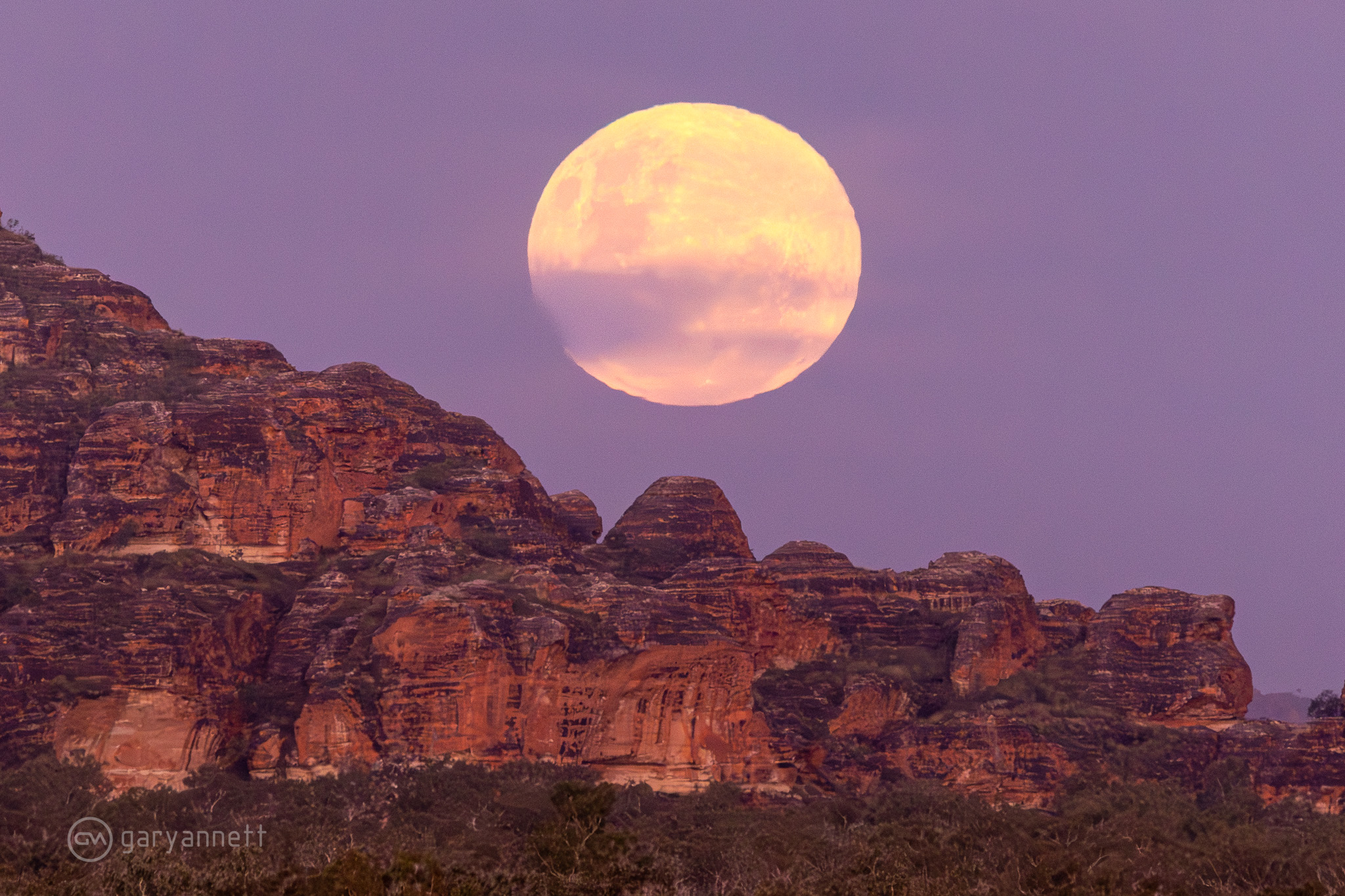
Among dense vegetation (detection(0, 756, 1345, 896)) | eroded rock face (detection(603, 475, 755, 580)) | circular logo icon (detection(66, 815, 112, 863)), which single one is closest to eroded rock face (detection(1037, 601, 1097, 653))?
eroded rock face (detection(603, 475, 755, 580))

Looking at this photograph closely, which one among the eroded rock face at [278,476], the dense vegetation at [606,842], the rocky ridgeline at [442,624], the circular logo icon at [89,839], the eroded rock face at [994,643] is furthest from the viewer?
the eroded rock face at [994,643]

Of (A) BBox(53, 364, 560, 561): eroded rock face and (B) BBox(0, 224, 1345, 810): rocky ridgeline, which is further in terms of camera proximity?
(A) BBox(53, 364, 560, 561): eroded rock face

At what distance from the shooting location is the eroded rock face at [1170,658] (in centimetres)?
11769

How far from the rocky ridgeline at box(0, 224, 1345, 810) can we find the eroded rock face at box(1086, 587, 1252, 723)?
7.4 inches

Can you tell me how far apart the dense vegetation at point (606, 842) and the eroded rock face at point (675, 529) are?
109 ft

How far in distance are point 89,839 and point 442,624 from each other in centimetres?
2440

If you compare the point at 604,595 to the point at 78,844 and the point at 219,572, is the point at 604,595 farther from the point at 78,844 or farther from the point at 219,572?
the point at 78,844

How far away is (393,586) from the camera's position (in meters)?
100

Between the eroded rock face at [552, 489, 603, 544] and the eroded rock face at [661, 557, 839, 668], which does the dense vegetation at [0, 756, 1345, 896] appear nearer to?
the eroded rock face at [661, 557, 839, 668]

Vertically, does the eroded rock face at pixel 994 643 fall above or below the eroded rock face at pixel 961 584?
below

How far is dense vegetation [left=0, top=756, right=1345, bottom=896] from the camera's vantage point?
64188 millimetres

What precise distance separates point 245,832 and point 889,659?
5900 cm

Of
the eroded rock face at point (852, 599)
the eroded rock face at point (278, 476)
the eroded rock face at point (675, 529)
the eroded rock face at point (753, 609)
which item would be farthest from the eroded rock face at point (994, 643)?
the eroded rock face at point (278, 476)

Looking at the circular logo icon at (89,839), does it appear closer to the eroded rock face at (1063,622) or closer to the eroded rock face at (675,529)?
the eroded rock face at (675,529)
